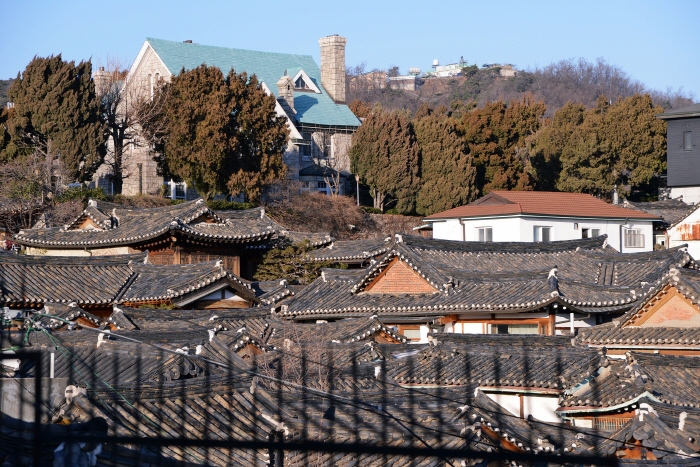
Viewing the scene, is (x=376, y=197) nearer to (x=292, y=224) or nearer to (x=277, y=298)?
(x=292, y=224)

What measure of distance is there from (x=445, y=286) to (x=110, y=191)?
2459 centimetres

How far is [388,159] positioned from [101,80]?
50.7ft

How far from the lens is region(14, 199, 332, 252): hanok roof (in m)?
32.9

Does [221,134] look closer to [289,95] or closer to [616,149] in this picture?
[289,95]

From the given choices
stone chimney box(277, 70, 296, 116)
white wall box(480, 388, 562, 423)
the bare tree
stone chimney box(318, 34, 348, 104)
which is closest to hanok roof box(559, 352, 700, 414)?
white wall box(480, 388, 562, 423)

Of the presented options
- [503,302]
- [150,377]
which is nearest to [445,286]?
[503,302]

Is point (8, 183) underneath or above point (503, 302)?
above

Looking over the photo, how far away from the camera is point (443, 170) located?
50.4 meters

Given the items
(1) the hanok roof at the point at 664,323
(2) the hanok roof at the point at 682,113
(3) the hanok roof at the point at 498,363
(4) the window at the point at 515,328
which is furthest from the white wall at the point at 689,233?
(3) the hanok roof at the point at 498,363

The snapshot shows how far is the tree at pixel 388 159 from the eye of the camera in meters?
50.2

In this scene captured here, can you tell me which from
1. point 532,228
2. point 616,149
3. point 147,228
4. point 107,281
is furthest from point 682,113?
point 107,281

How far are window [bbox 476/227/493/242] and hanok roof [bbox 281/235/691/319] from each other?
9.17m

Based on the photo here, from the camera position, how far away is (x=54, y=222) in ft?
122

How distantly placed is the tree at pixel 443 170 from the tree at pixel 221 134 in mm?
9227
